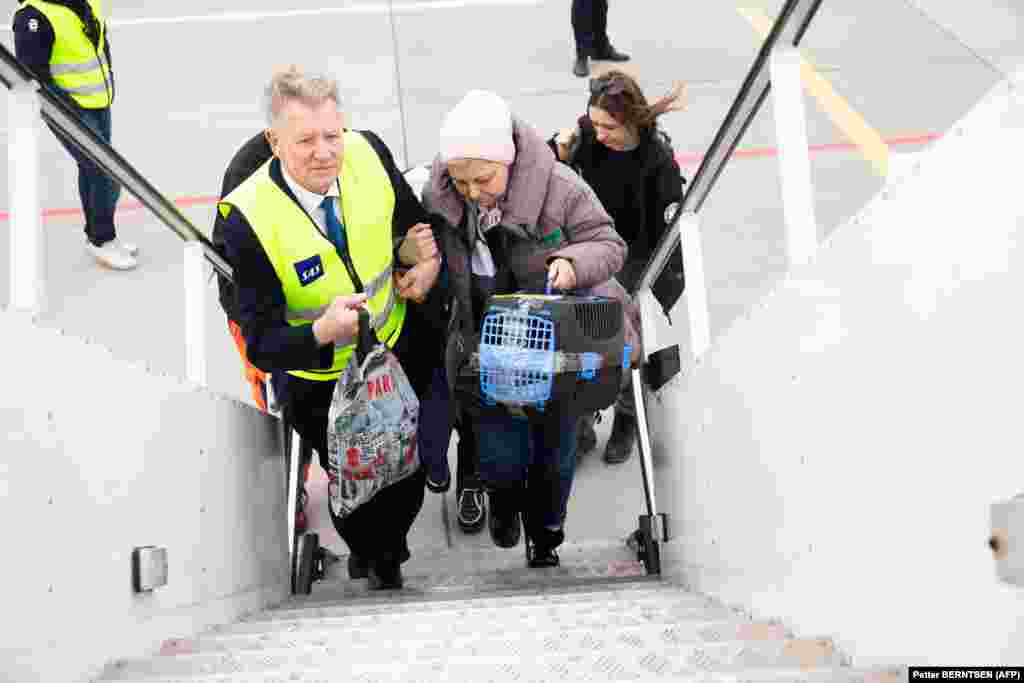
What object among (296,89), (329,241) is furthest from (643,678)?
(296,89)

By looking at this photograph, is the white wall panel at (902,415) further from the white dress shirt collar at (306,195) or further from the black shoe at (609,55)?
the black shoe at (609,55)

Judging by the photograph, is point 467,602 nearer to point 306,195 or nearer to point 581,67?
point 306,195

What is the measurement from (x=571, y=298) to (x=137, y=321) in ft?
13.1

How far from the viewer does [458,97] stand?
947 centimetres

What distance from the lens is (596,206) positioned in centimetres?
381

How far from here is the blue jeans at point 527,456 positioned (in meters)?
4.06

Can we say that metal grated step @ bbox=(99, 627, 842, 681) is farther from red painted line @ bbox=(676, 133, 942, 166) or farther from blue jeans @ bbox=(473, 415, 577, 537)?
red painted line @ bbox=(676, 133, 942, 166)

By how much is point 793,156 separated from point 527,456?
162cm

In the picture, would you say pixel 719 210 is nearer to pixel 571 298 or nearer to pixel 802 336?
pixel 571 298

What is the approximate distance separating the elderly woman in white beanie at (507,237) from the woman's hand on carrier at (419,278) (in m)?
0.07

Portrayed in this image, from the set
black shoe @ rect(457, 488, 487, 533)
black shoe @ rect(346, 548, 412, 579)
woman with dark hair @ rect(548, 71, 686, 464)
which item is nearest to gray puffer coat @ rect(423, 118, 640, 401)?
woman with dark hair @ rect(548, 71, 686, 464)

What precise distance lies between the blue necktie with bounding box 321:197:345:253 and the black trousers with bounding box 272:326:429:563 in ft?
1.68

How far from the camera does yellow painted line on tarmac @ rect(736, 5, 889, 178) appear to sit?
8094 millimetres

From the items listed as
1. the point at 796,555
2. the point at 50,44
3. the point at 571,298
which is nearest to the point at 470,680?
the point at 796,555
